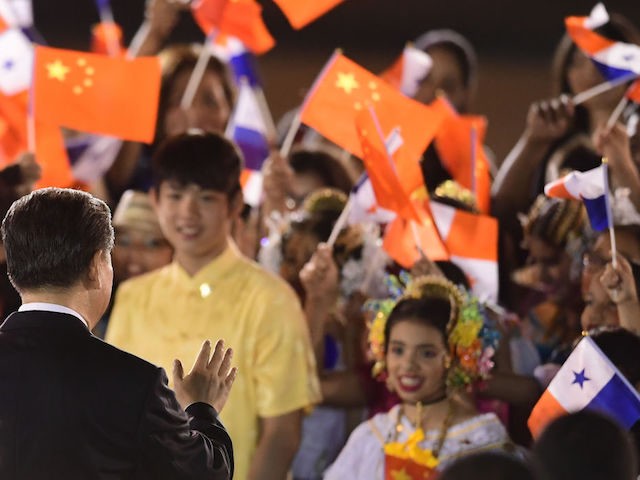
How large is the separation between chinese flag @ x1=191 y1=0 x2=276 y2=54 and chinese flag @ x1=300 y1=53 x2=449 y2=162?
0.91m

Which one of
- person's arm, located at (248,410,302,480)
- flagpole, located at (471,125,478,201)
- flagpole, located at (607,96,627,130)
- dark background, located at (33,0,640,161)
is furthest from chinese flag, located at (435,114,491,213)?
dark background, located at (33,0,640,161)

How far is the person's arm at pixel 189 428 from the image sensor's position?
3.34m

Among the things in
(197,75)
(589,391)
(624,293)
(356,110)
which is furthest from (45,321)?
(197,75)

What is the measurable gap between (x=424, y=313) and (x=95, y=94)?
1680 millimetres

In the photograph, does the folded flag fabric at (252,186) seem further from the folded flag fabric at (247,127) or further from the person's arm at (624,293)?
the person's arm at (624,293)

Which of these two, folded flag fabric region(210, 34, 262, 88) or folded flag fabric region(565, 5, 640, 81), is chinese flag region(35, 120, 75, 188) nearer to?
folded flag fabric region(210, 34, 262, 88)

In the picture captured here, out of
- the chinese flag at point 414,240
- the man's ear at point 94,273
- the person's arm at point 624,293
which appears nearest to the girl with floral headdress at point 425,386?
the chinese flag at point 414,240

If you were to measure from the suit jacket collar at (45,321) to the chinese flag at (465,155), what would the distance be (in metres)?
3.26

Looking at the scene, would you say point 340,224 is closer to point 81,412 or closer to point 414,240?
point 414,240

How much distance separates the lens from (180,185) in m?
5.10

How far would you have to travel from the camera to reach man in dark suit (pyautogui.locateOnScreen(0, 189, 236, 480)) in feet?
10.8

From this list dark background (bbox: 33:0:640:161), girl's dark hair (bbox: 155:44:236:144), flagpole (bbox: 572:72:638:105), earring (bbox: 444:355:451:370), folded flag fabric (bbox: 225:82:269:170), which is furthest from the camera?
dark background (bbox: 33:0:640:161)

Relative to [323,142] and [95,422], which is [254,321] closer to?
[95,422]


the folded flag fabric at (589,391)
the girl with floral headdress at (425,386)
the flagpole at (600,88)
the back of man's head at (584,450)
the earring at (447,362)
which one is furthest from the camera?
the flagpole at (600,88)
